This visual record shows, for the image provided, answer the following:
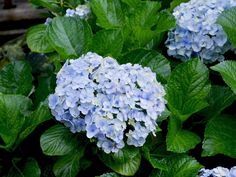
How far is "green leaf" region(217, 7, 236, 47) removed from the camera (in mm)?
2307

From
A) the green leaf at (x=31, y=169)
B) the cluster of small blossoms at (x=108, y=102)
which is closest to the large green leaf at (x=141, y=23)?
the cluster of small blossoms at (x=108, y=102)

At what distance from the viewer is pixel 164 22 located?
2439mm

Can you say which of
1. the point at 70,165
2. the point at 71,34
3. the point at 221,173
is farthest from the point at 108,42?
the point at 221,173

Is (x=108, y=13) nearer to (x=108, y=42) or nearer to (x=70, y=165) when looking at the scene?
(x=108, y=42)

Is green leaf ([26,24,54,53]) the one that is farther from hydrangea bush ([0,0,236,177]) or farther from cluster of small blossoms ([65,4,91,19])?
cluster of small blossoms ([65,4,91,19])

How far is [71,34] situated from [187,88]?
1.53ft

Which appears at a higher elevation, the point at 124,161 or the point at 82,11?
the point at 82,11

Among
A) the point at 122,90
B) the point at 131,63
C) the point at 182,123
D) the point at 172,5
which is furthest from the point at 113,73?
the point at 172,5

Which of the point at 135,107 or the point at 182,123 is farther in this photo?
the point at 182,123

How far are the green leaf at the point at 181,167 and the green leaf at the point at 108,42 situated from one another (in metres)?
0.43

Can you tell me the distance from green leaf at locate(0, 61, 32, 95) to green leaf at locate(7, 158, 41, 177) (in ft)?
1.01

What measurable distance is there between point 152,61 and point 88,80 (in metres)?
0.35

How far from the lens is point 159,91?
6.93ft

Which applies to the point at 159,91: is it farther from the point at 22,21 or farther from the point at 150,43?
the point at 22,21
